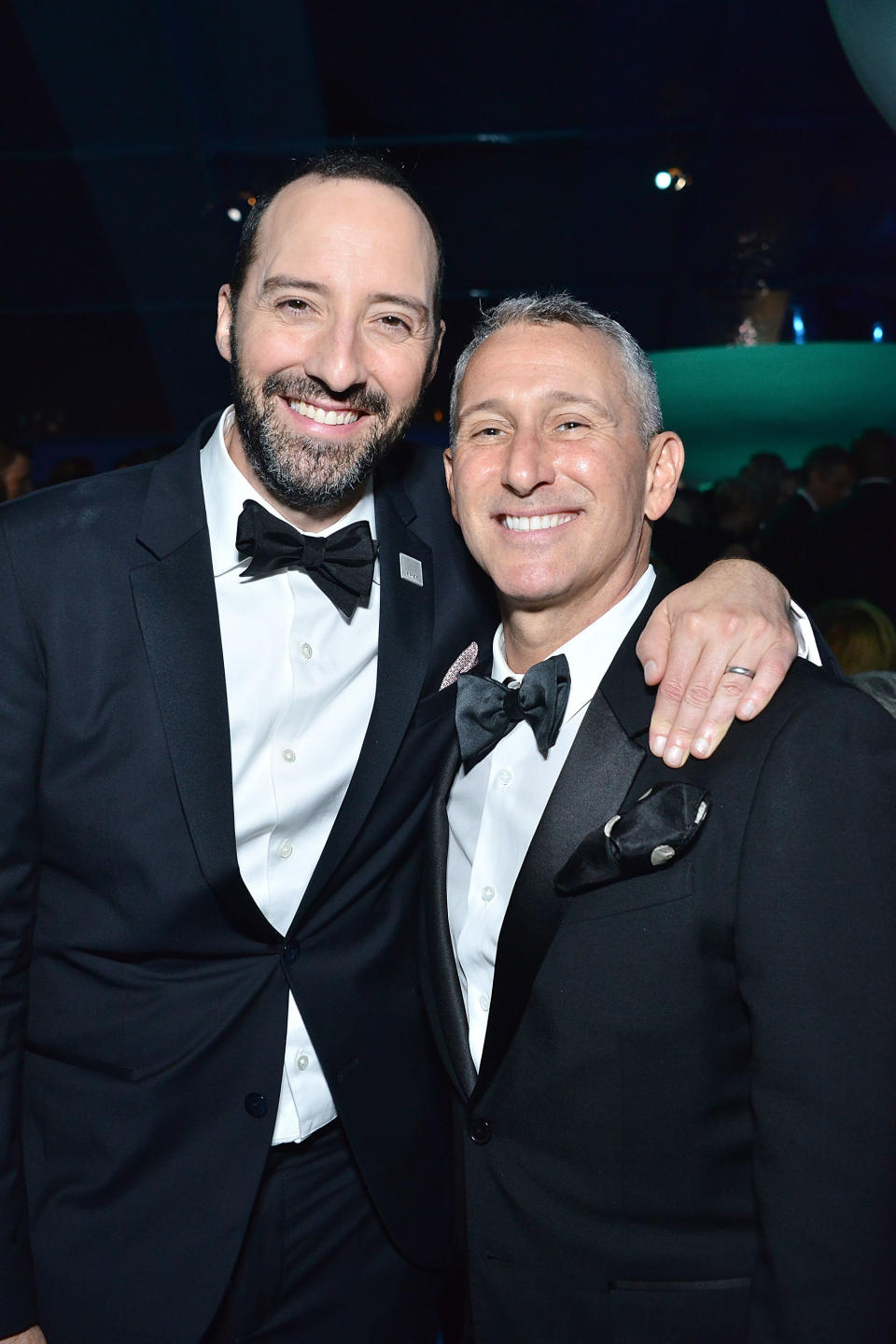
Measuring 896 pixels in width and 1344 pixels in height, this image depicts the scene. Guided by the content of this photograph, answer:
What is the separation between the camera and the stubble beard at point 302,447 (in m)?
1.87

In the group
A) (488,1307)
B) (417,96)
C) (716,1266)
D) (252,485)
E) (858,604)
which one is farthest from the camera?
(417,96)

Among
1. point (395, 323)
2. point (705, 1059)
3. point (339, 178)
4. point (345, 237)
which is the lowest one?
point (705, 1059)

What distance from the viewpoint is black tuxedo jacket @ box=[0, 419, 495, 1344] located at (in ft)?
5.49

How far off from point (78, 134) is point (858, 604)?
6.50 metres

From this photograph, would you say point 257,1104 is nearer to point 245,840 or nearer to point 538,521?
point 245,840

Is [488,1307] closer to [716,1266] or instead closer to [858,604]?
[716,1266]

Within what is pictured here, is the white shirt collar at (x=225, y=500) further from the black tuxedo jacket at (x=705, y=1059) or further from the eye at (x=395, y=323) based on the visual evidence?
the black tuxedo jacket at (x=705, y=1059)

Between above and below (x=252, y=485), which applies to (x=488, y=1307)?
below

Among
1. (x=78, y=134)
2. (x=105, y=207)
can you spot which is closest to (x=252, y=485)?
(x=78, y=134)

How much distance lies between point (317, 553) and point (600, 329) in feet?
2.01

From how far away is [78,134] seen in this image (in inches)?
275

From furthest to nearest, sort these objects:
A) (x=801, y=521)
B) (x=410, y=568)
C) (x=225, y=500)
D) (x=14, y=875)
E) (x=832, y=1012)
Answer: (x=801, y=521), (x=410, y=568), (x=225, y=500), (x=14, y=875), (x=832, y=1012)

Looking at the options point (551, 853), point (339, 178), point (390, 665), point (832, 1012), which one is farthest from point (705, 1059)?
point (339, 178)

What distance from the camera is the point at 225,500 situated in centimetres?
192
